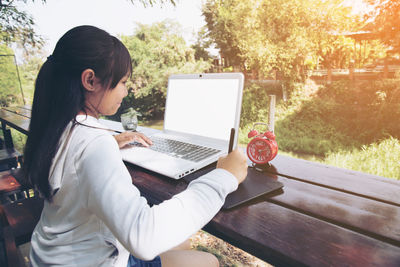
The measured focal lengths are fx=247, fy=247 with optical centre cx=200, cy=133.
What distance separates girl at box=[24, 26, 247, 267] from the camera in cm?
49

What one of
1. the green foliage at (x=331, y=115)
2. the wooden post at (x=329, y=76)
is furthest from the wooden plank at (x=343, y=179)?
the wooden post at (x=329, y=76)

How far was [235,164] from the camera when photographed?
68cm

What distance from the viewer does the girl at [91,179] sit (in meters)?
0.49

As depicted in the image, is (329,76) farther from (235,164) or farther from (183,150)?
(235,164)

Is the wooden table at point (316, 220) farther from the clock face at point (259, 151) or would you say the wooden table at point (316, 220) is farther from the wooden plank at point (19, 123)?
the wooden plank at point (19, 123)

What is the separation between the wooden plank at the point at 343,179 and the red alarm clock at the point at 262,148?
2.5 inches

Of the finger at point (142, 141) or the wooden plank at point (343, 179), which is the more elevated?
the finger at point (142, 141)

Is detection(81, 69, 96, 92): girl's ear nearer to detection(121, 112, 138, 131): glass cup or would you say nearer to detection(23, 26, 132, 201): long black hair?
detection(23, 26, 132, 201): long black hair

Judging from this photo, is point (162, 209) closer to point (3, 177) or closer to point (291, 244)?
point (291, 244)

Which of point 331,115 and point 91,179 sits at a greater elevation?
point 91,179

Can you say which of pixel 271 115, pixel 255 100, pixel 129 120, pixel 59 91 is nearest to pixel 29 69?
pixel 129 120

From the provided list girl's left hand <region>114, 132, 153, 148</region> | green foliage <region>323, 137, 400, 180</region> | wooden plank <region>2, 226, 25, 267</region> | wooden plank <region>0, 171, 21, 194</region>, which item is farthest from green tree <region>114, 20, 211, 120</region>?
wooden plank <region>2, 226, 25, 267</region>

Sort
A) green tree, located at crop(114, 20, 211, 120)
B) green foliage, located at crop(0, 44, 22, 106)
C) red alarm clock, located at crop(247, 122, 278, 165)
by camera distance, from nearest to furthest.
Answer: red alarm clock, located at crop(247, 122, 278, 165)
green foliage, located at crop(0, 44, 22, 106)
green tree, located at crop(114, 20, 211, 120)

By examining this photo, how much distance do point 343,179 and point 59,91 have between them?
926mm
